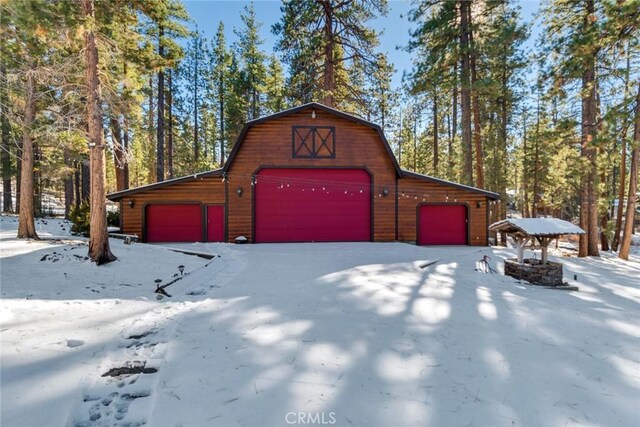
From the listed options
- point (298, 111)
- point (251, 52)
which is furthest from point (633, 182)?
point (251, 52)

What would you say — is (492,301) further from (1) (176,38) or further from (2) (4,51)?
(1) (176,38)

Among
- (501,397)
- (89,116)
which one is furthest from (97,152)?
(501,397)

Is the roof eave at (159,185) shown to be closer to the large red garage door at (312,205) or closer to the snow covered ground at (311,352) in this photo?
the large red garage door at (312,205)

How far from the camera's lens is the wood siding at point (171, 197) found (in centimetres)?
1103

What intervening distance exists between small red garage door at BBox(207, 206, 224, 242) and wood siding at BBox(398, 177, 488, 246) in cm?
721

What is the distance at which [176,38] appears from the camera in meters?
14.2

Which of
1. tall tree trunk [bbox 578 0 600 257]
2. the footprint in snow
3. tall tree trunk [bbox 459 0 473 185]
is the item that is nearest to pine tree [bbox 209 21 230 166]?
tall tree trunk [bbox 459 0 473 185]

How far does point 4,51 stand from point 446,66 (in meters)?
14.9

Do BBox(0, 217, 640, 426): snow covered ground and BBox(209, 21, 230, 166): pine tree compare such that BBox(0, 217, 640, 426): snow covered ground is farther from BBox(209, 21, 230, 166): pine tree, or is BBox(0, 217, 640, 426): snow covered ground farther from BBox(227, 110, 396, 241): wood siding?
BBox(209, 21, 230, 166): pine tree

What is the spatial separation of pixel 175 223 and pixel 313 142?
6390 mm

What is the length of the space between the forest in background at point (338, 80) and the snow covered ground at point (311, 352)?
11.8 ft

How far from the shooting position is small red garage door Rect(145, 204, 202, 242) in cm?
1120

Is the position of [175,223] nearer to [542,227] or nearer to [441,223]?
[441,223]

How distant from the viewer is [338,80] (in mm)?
15094
